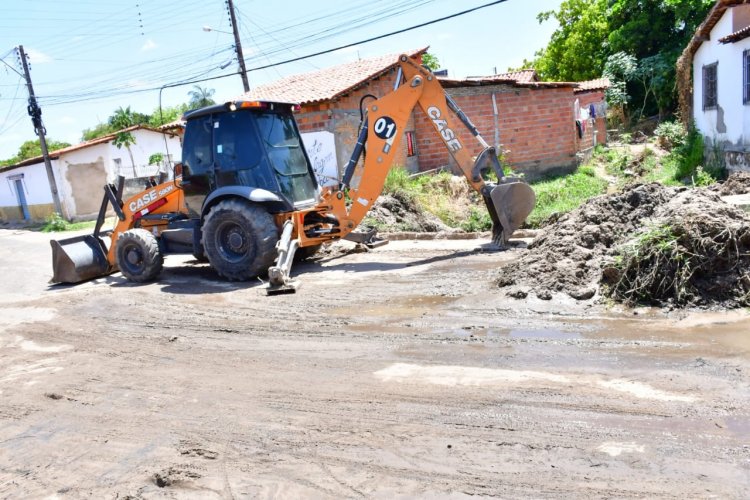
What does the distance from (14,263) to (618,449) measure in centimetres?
1515

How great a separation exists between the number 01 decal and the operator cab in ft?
4.55

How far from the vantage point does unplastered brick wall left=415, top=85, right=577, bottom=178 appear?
58.2 feet

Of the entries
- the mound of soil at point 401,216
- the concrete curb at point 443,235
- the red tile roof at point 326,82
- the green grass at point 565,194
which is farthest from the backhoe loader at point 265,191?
the red tile roof at point 326,82

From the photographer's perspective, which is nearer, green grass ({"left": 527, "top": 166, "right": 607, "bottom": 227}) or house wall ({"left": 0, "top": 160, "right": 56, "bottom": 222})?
green grass ({"left": 527, "top": 166, "right": 607, "bottom": 227})

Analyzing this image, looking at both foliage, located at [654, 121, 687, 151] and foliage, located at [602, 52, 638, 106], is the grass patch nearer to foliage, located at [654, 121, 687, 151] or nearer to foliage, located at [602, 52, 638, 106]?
foliage, located at [654, 121, 687, 151]

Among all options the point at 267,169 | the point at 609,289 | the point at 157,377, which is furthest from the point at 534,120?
the point at 157,377

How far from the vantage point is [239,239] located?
9.32m

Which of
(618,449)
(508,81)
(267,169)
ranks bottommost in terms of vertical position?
(618,449)

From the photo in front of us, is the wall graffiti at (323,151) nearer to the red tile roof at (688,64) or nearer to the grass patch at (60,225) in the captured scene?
the red tile roof at (688,64)

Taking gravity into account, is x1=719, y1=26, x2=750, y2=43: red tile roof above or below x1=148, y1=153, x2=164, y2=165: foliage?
above

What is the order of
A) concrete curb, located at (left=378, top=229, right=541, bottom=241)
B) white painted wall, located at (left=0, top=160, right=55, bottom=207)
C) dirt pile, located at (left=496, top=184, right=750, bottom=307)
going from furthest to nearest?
white painted wall, located at (left=0, top=160, right=55, bottom=207), concrete curb, located at (left=378, top=229, right=541, bottom=241), dirt pile, located at (left=496, top=184, right=750, bottom=307)

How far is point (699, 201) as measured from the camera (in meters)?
6.84

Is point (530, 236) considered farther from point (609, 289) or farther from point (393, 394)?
point (393, 394)

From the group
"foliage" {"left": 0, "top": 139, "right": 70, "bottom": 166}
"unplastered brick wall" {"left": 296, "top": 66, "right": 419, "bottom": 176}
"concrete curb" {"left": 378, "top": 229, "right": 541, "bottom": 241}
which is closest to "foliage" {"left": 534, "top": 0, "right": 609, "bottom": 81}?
"unplastered brick wall" {"left": 296, "top": 66, "right": 419, "bottom": 176}
